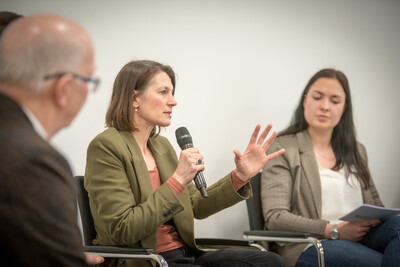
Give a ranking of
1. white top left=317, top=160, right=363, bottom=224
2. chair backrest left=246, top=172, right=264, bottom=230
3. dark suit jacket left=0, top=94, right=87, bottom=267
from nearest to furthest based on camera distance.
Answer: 1. dark suit jacket left=0, top=94, right=87, bottom=267
2. chair backrest left=246, top=172, right=264, bottom=230
3. white top left=317, top=160, right=363, bottom=224

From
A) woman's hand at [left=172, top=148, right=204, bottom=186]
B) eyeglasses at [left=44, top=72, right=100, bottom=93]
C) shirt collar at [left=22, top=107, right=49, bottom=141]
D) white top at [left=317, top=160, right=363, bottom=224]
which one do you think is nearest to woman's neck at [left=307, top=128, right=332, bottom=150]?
white top at [left=317, top=160, right=363, bottom=224]

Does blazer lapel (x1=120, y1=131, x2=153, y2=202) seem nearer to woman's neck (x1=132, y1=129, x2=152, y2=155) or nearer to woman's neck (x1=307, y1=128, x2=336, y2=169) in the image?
woman's neck (x1=132, y1=129, x2=152, y2=155)

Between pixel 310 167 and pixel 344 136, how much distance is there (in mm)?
367

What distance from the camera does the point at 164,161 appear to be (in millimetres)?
2297

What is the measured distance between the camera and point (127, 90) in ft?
7.14

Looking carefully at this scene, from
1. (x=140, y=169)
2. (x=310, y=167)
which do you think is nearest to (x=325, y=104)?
(x=310, y=167)

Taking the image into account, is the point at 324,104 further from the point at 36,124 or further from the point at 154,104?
the point at 36,124

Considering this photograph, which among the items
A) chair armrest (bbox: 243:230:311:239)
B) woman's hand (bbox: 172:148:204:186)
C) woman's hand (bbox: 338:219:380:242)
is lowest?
woman's hand (bbox: 338:219:380:242)

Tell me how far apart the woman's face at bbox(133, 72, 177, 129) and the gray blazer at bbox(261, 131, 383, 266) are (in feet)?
2.57

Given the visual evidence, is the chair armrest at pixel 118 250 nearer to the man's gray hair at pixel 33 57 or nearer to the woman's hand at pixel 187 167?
the woman's hand at pixel 187 167

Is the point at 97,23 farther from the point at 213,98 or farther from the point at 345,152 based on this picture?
the point at 345,152

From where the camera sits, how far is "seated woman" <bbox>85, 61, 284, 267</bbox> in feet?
6.34

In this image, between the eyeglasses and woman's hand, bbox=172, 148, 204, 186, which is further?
woman's hand, bbox=172, 148, 204, 186

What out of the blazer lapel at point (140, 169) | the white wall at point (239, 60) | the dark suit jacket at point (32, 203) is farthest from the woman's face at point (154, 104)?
the dark suit jacket at point (32, 203)
